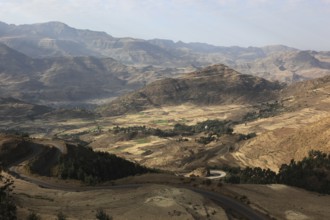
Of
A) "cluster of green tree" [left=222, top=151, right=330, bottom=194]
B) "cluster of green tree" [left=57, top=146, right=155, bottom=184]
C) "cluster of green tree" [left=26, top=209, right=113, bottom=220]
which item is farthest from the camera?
"cluster of green tree" [left=222, top=151, right=330, bottom=194]

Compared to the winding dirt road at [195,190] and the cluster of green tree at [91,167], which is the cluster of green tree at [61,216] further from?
the cluster of green tree at [91,167]

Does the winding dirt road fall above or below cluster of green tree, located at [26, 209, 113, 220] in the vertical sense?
below

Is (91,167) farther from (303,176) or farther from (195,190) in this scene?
(303,176)

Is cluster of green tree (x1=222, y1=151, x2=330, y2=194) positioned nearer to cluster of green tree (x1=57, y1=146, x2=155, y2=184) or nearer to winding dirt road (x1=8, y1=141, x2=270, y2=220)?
cluster of green tree (x1=57, y1=146, x2=155, y2=184)

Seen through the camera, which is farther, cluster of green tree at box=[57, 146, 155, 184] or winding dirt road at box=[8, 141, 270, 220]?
cluster of green tree at box=[57, 146, 155, 184]

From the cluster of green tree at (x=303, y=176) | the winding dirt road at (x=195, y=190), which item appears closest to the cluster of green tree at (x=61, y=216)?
the winding dirt road at (x=195, y=190)

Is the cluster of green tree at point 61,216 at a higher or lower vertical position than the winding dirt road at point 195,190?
higher

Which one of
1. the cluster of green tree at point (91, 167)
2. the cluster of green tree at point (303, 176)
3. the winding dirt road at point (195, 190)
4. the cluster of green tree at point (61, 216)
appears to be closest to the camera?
the cluster of green tree at point (61, 216)

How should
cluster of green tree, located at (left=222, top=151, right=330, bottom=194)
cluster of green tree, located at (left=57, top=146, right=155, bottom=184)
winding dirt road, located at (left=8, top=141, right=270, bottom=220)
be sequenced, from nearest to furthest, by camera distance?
winding dirt road, located at (left=8, top=141, right=270, bottom=220)
cluster of green tree, located at (left=57, top=146, right=155, bottom=184)
cluster of green tree, located at (left=222, top=151, right=330, bottom=194)

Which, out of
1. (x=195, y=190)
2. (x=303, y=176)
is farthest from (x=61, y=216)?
(x=303, y=176)

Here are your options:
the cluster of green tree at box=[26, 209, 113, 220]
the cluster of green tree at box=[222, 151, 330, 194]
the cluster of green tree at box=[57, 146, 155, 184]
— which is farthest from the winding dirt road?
the cluster of green tree at box=[222, 151, 330, 194]
